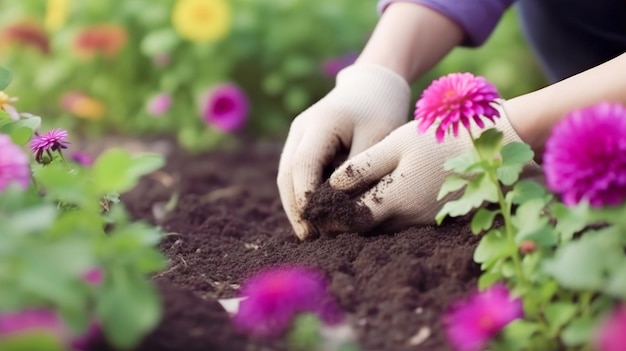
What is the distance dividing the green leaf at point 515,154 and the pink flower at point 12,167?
64cm

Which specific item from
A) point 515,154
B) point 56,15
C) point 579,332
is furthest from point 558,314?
point 56,15

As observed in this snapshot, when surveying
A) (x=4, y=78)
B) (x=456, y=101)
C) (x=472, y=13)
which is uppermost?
(x=4, y=78)

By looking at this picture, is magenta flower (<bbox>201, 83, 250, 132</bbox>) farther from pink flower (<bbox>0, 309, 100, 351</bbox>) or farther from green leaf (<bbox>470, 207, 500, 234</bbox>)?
pink flower (<bbox>0, 309, 100, 351</bbox>)

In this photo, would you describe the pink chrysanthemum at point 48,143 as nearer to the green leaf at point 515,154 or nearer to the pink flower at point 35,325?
the pink flower at point 35,325

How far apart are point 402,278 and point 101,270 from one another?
480mm

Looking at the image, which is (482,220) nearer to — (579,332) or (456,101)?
(456,101)

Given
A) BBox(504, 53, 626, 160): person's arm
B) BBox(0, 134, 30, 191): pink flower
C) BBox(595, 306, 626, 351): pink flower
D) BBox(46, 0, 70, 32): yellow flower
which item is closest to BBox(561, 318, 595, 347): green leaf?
BBox(595, 306, 626, 351): pink flower

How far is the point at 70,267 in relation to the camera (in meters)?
0.92

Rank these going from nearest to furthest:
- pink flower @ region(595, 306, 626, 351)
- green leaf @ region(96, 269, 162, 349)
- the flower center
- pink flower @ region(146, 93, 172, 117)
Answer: pink flower @ region(595, 306, 626, 351), green leaf @ region(96, 269, 162, 349), the flower center, pink flower @ region(146, 93, 172, 117)

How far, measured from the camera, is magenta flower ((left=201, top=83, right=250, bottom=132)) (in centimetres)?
365

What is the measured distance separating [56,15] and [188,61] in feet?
2.04

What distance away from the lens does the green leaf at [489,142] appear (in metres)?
1.25

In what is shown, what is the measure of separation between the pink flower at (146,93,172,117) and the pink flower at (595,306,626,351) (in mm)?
3006

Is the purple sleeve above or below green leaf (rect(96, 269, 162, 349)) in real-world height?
above
